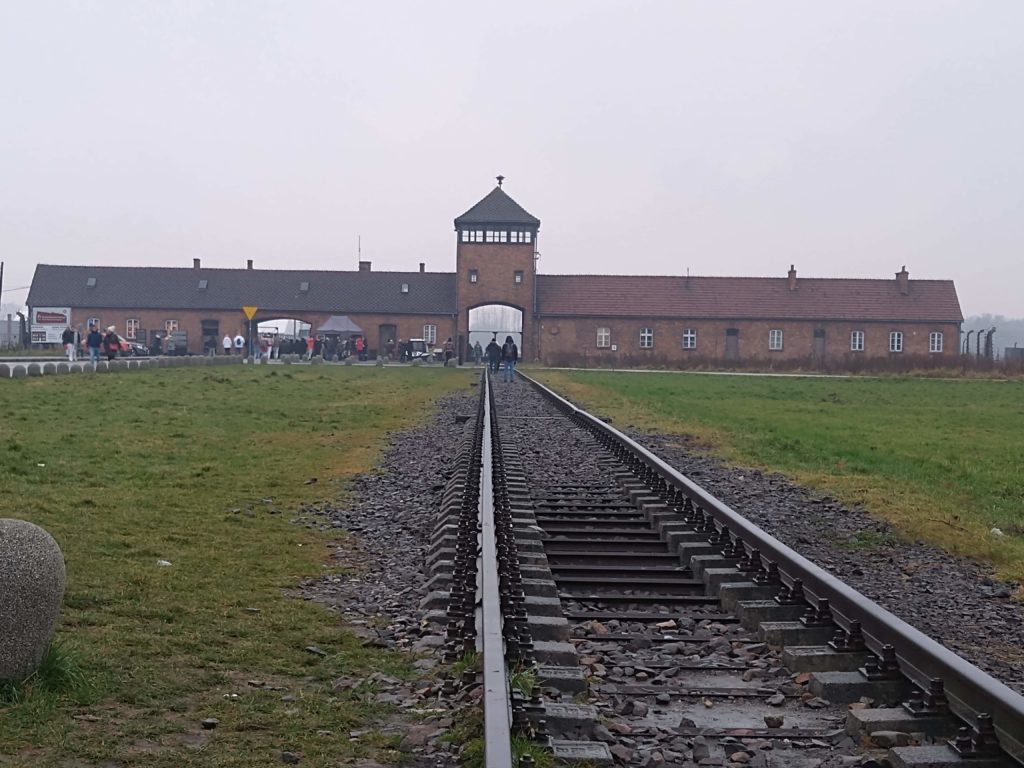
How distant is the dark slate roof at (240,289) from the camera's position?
77938 mm

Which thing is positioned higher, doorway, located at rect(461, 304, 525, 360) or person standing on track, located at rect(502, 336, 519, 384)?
doorway, located at rect(461, 304, 525, 360)

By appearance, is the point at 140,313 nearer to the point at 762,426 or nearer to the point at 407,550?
the point at 762,426

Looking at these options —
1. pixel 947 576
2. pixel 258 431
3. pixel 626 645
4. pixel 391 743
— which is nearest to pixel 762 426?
pixel 258 431

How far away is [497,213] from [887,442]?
57.4m

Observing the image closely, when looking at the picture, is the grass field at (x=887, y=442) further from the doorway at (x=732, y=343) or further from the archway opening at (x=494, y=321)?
the doorway at (x=732, y=343)

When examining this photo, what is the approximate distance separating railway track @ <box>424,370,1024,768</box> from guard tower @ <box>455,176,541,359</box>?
6419 cm

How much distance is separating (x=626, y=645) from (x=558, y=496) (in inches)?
194

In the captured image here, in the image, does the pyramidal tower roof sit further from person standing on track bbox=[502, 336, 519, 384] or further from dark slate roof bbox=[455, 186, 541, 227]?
person standing on track bbox=[502, 336, 519, 384]

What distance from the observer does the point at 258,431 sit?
18156mm

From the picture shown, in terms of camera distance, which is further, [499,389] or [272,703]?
[499,389]

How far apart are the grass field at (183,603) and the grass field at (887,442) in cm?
469

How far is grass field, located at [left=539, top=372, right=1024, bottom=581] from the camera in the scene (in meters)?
10.1

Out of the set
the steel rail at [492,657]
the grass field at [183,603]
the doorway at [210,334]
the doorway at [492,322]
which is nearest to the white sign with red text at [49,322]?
the doorway at [210,334]

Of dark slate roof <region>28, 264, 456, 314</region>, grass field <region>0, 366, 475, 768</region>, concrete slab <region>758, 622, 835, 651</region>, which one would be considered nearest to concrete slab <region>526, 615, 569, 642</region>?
grass field <region>0, 366, 475, 768</region>
